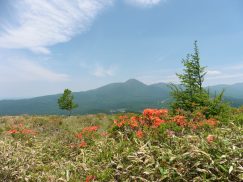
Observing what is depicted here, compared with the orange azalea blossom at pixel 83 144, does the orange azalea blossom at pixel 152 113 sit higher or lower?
higher

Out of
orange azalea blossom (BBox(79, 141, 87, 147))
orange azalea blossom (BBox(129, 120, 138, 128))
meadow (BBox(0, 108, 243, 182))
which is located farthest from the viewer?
orange azalea blossom (BBox(79, 141, 87, 147))

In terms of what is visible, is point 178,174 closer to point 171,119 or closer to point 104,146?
point 104,146

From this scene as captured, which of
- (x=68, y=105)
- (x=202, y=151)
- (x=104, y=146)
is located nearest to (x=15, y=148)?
(x=104, y=146)

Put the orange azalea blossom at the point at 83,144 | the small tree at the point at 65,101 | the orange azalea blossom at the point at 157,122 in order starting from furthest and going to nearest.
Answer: the small tree at the point at 65,101 < the orange azalea blossom at the point at 83,144 < the orange azalea blossom at the point at 157,122

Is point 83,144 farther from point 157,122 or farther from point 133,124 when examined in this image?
point 157,122

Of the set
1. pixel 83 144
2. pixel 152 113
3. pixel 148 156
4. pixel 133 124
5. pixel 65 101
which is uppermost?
pixel 65 101

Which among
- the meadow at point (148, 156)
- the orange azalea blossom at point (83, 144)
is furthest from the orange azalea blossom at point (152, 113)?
the orange azalea blossom at point (83, 144)

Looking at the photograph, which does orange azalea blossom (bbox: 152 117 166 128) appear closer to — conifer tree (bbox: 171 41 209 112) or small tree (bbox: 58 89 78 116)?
conifer tree (bbox: 171 41 209 112)

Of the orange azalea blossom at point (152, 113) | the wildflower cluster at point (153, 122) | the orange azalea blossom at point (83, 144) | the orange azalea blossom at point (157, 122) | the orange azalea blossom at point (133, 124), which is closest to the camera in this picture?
the orange azalea blossom at point (157, 122)

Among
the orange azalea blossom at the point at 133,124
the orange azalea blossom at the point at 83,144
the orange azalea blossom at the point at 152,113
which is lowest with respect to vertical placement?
the orange azalea blossom at the point at 83,144

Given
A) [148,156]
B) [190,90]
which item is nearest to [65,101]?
[190,90]

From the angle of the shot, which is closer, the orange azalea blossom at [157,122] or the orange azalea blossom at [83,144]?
the orange azalea blossom at [157,122]

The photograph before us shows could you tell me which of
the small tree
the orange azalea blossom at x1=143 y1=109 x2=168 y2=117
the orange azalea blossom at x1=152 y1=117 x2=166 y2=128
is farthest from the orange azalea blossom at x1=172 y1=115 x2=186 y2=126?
the small tree

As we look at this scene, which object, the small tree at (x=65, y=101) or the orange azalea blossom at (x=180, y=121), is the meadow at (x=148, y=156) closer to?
the orange azalea blossom at (x=180, y=121)
